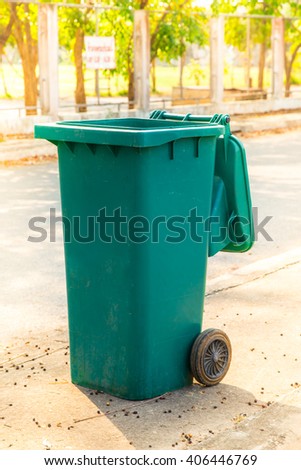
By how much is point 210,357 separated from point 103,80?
16000 millimetres

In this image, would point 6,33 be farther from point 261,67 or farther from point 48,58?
point 261,67

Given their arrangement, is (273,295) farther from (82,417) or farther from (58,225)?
(58,225)

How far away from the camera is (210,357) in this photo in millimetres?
4902

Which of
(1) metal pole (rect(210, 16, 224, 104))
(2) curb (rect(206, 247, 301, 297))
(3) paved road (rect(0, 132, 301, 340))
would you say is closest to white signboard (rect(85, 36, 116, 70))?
(1) metal pole (rect(210, 16, 224, 104))

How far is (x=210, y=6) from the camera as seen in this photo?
2253 cm

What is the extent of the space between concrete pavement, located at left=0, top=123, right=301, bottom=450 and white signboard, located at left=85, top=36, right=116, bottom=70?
36.7ft

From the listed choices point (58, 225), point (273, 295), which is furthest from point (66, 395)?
point (58, 225)

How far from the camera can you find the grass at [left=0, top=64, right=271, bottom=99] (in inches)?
736

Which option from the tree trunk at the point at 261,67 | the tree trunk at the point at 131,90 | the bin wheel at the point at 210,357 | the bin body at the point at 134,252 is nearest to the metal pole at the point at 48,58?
the tree trunk at the point at 131,90

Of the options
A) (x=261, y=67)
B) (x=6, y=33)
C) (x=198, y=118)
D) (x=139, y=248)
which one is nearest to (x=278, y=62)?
(x=261, y=67)

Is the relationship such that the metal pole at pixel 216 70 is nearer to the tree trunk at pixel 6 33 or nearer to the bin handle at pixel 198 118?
the tree trunk at pixel 6 33

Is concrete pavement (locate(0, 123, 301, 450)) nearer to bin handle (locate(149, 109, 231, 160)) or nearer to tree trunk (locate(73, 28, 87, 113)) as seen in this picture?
bin handle (locate(149, 109, 231, 160))

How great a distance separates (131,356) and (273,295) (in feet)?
8.01

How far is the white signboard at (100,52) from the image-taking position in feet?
64.5
